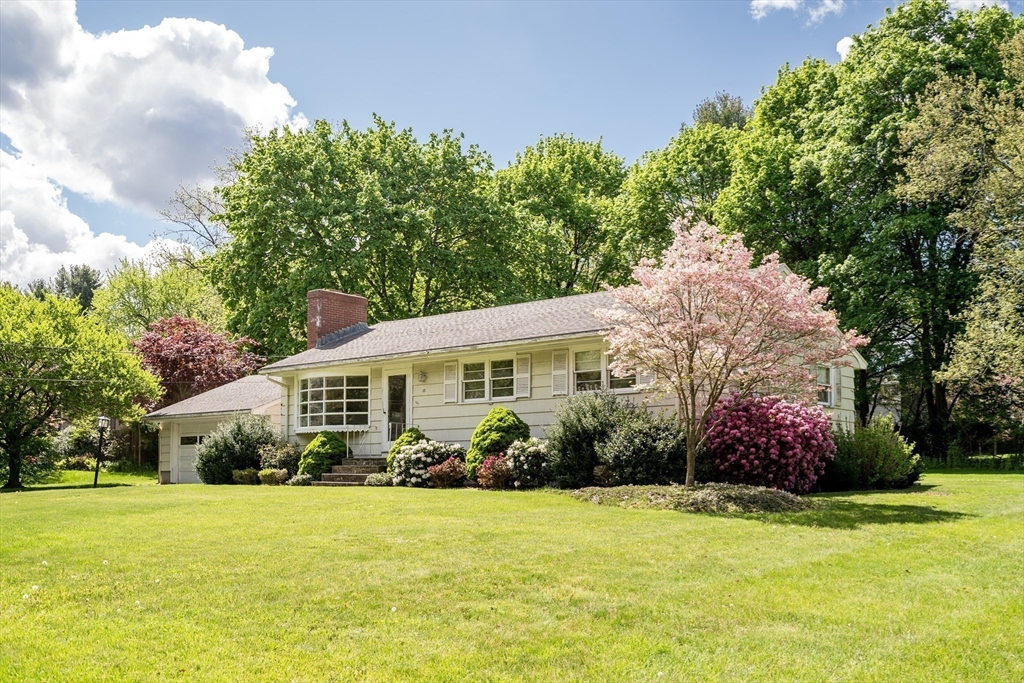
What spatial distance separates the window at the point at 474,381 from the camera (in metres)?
20.8

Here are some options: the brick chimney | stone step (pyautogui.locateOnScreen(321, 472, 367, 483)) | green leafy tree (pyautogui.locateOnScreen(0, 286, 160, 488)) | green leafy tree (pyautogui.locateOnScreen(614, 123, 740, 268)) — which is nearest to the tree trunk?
green leafy tree (pyautogui.locateOnScreen(0, 286, 160, 488))

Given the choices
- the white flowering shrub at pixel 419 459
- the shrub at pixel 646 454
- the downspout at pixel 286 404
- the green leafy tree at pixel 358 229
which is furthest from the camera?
the green leafy tree at pixel 358 229

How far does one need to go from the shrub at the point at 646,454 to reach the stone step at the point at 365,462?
7650mm

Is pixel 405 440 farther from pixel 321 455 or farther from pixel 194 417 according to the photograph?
pixel 194 417

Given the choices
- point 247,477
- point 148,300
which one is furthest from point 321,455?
point 148,300

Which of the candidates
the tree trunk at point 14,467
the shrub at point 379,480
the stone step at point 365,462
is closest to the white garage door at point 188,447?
the tree trunk at point 14,467

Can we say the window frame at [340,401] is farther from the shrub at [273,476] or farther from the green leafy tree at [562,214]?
the green leafy tree at [562,214]

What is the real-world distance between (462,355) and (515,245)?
15.0 metres

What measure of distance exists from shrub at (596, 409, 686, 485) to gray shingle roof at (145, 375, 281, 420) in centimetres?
1423

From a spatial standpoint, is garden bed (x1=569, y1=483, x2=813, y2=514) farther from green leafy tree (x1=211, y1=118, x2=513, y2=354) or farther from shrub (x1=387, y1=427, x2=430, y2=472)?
green leafy tree (x1=211, y1=118, x2=513, y2=354)

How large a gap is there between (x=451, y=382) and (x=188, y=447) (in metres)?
12.0

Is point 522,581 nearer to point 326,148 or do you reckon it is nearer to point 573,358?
point 573,358

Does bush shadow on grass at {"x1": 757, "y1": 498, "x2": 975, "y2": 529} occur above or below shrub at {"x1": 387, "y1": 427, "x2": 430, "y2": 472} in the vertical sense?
below

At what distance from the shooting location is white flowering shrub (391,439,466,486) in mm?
19391
